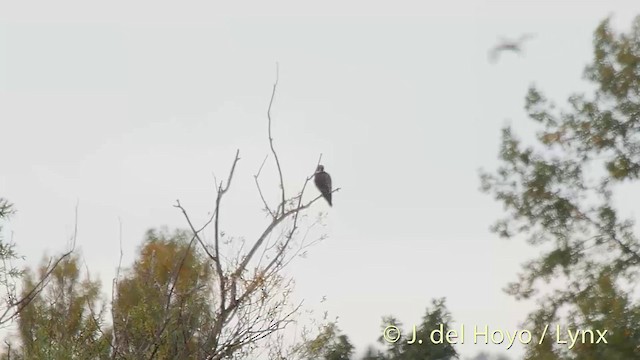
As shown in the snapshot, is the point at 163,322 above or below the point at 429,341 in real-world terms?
below

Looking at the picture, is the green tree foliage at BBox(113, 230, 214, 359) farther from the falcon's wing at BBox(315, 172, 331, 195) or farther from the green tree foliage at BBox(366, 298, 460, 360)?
the green tree foliage at BBox(366, 298, 460, 360)

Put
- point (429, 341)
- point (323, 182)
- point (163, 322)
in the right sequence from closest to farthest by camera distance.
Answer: point (163, 322) → point (323, 182) → point (429, 341)

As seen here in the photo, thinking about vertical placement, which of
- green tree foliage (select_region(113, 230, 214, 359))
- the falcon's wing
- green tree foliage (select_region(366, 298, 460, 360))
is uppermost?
green tree foliage (select_region(366, 298, 460, 360))

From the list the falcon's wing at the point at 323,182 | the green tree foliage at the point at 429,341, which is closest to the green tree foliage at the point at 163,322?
the falcon's wing at the point at 323,182

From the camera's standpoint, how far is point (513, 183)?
66.5 ft

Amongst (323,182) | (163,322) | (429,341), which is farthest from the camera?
(429,341)

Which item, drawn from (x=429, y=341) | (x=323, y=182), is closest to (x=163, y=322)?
(x=323, y=182)

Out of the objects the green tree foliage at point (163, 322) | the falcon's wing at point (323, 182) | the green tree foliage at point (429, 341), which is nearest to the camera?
the green tree foliage at point (163, 322)

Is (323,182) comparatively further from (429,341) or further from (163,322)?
(429,341)

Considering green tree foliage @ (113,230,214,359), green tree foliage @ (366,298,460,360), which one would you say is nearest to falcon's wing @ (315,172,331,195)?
green tree foliage @ (113,230,214,359)

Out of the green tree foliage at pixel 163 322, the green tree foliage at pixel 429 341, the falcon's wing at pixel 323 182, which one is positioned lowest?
the green tree foliage at pixel 163 322

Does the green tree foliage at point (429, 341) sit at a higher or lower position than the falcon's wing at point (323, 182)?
higher

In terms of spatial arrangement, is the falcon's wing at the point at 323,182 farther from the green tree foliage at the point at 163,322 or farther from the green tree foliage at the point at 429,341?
the green tree foliage at the point at 429,341

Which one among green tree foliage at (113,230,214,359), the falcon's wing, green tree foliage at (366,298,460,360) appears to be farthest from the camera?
green tree foliage at (366,298,460,360)
